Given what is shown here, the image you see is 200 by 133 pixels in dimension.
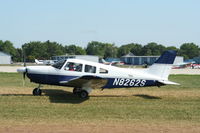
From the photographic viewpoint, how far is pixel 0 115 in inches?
358

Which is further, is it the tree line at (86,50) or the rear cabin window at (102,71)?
the tree line at (86,50)

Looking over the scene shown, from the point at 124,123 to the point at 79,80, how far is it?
454cm

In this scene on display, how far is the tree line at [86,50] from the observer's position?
13112 centimetres

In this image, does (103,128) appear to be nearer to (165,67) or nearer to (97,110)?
(97,110)

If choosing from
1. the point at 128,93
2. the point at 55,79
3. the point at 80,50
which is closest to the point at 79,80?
the point at 55,79

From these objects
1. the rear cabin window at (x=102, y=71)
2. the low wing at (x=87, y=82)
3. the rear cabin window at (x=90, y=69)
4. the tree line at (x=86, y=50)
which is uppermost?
the tree line at (x=86, y=50)

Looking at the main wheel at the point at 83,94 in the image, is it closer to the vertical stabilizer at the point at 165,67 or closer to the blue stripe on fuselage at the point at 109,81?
the blue stripe on fuselage at the point at 109,81

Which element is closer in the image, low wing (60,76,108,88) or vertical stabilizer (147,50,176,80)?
low wing (60,76,108,88)

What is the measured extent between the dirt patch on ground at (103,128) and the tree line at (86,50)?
102 meters

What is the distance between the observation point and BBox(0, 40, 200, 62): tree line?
13112 centimetres

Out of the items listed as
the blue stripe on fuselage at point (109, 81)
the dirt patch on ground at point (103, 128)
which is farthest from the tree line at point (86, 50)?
the dirt patch on ground at point (103, 128)

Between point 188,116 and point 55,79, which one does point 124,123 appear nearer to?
point 188,116

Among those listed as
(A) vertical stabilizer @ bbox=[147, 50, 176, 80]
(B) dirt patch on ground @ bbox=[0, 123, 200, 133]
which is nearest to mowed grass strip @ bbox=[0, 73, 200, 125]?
(B) dirt patch on ground @ bbox=[0, 123, 200, 133]

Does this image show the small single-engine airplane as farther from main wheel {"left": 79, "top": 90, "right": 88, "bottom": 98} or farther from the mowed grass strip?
the mowed grass strip
